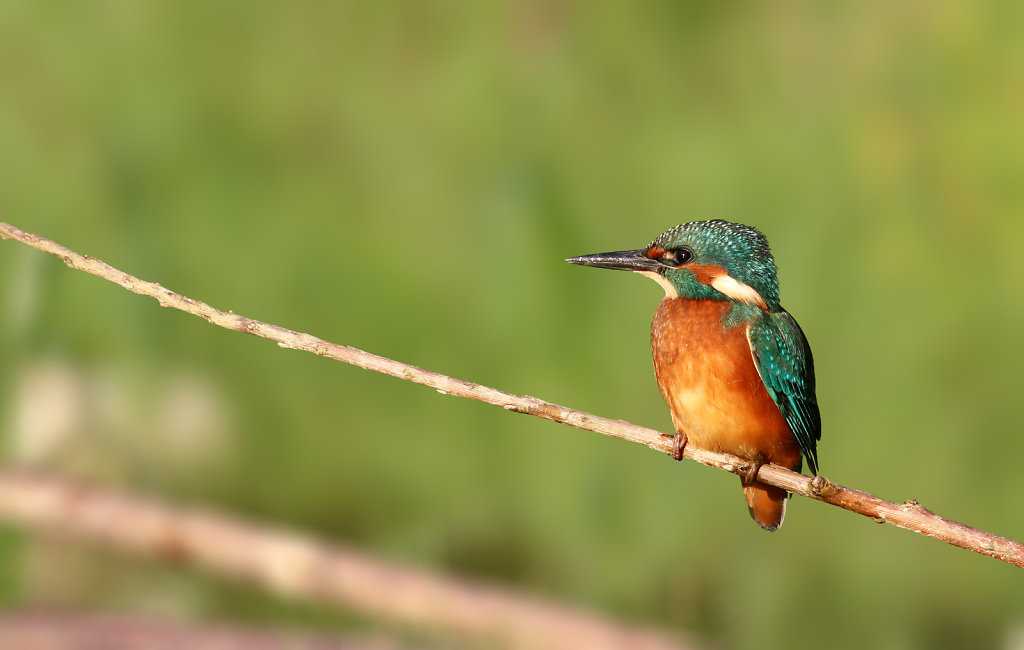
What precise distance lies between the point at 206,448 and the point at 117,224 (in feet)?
1.94

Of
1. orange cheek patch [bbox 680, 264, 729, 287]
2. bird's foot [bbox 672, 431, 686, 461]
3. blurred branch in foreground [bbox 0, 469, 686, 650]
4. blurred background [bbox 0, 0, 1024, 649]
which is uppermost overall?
blurred background [bbox 0, 0, 1024, 649]

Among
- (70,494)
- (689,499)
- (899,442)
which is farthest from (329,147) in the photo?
(899,442)

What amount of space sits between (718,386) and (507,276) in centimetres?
135

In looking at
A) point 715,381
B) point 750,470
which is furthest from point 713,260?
point 750,470

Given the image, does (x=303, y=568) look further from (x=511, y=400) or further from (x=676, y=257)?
(x=511, y=400)

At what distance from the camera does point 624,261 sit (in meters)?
0.92

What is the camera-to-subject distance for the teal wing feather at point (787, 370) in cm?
97

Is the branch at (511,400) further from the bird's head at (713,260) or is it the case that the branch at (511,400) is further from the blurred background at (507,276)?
the blurred background at (507,276)

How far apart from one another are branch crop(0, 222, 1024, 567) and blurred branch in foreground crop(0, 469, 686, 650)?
1401mm

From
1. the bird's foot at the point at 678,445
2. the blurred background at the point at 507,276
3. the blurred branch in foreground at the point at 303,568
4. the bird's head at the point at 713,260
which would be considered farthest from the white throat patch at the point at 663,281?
the blurred branch in foreground at the point at 303,568

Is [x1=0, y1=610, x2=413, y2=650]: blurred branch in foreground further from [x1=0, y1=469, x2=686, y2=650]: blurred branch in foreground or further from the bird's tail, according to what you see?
the bird's tail

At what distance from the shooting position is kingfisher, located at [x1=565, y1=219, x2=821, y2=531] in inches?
38.1

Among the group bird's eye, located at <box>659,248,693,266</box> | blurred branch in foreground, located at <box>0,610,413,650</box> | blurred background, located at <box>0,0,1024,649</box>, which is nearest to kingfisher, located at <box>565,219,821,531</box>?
bird's eye, located at <box>659,248,693,266</box>

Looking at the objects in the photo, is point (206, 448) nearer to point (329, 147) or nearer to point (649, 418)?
point (329, 147)
